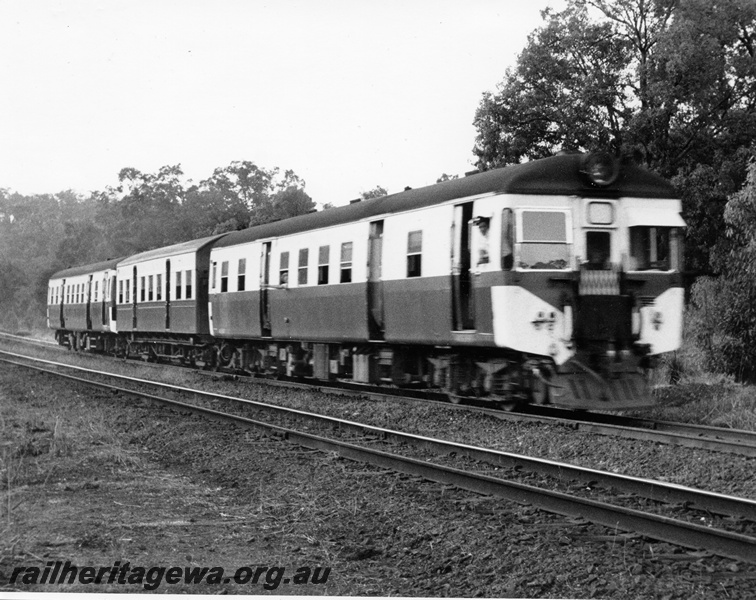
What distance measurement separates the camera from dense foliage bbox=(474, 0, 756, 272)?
18000mm

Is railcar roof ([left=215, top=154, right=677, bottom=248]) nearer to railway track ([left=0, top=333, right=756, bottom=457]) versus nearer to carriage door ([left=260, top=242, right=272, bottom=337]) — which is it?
railway track ([left=0, top=333, right=756, bottom=457])

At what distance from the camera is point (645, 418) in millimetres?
13180

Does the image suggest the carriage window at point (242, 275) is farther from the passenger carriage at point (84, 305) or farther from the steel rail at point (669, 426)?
the passenger carriage at point (84, 305)

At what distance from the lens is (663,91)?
18.0m

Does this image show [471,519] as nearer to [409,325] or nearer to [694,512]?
[694,512]

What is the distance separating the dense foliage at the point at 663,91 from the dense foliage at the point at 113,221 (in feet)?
64.9

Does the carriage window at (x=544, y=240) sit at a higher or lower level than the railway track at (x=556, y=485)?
A: higher

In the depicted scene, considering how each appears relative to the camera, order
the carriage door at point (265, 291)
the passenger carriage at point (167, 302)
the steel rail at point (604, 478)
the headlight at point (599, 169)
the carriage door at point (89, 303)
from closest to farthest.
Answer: the steel rail at point (604, 478) → the headlight at point (599, 169) → the carriage door at point (265, 291) → the passenger carriage at point (167, 302) → the carriage door at point (89, 303)

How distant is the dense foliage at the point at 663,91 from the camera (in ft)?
59.1

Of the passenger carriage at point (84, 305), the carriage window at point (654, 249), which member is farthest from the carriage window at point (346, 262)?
the passenger carriage at point (84, 305)

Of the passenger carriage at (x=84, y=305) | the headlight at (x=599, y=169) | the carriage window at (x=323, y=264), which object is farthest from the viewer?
the passenger carriage at (x=84, y=305)

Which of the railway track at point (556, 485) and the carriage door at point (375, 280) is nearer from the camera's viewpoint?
the railway track at point (556, 485)

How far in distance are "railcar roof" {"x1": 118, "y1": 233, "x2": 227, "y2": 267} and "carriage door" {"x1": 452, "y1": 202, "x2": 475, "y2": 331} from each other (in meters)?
11.8

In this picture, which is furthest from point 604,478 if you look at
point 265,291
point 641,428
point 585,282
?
point 265,291
